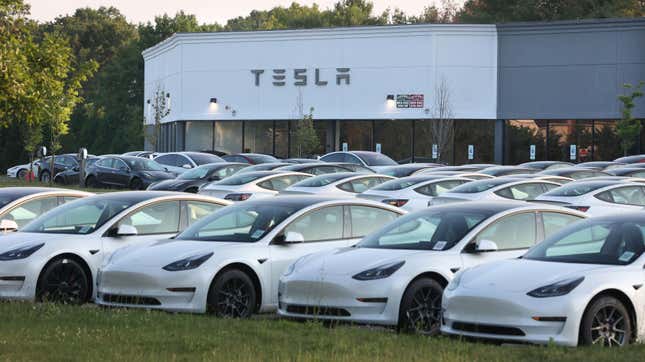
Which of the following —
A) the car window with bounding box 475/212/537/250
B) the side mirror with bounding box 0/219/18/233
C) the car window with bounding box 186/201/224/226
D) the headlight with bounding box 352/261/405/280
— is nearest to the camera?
the headlight with bounding box 352/261/405/280

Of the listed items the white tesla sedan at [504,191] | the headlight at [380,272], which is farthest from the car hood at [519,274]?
the white tesla sedan at [504,191]

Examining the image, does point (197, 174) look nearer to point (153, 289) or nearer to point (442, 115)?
point (153, 289)

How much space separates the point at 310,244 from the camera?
1459 centimetres

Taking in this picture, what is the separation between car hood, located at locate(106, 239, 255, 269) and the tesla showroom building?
4291 cm

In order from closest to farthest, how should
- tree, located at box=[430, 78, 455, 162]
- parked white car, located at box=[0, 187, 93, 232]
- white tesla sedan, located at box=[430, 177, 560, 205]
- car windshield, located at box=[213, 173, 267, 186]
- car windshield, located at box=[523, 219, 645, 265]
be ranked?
car windshield, located at box=[523, 219, 645, 265] → parked white car, located at box=[0, 187, 93, 232] → white tesla sedan, located at box=[430, 177, 560, 205] → car windshield, located at box=[213, 173, 267, 186] → tree, located at box=[430, 78, 455, 162]

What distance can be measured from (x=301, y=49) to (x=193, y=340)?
5036cm

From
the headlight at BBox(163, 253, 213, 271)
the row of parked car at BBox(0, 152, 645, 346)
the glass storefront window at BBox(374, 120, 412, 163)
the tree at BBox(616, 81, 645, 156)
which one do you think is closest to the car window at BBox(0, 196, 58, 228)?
the row of parked car at BBox(0, 152, 645, 346)

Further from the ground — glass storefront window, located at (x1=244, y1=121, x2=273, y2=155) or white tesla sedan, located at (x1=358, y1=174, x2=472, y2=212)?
glass storefront window, located at (x1=244, y1=121, x2=273, y2=155)

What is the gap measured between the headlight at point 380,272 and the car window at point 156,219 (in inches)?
161

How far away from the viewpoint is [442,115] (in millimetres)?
56469

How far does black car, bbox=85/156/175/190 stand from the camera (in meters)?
40.0

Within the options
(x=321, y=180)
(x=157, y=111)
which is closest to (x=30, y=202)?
(x=321, y=180)

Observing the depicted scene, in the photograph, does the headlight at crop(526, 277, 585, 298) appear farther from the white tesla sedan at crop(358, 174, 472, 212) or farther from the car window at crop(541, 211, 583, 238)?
the white tesla sedan at crop(358, 174, 472, 212)

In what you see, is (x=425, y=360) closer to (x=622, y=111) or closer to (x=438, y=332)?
(x=438, y=332)
